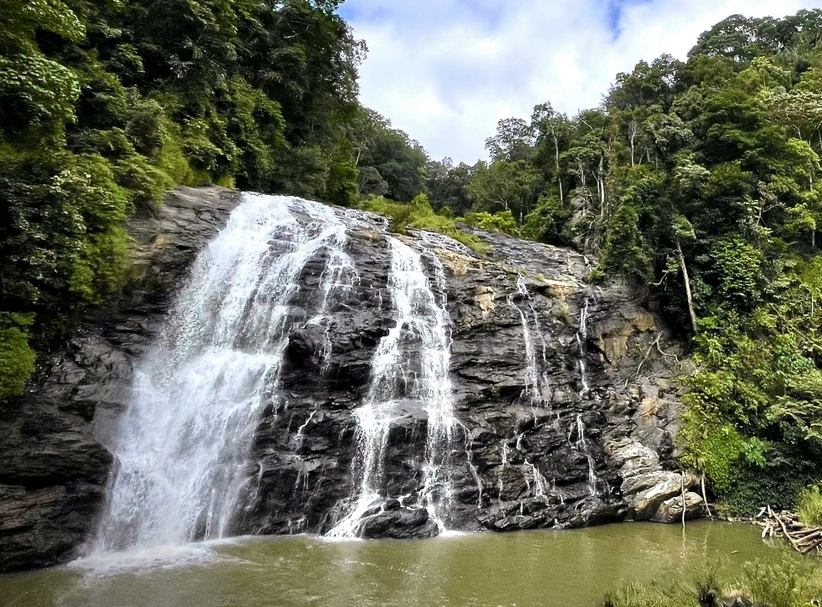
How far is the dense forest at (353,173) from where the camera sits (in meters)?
9.01

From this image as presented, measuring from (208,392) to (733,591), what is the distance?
9088 mm

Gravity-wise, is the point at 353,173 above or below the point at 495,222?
above

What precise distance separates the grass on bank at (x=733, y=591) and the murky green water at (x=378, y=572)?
0.65 meters

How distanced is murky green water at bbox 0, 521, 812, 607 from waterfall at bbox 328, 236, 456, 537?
1.20 metres

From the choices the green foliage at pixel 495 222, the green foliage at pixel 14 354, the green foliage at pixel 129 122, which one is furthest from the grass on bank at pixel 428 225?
the green foliage at pixel 14 354

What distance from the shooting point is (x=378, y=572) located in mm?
6734

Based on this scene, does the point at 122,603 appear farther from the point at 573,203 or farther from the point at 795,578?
the point at 573,203

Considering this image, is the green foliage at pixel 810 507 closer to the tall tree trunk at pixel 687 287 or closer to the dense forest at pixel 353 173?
the dense forest at pixel 353 173

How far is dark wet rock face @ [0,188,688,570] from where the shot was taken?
806 cm

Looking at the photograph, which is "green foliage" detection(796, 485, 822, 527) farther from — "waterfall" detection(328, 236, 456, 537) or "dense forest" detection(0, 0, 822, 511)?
"waterfall" detection(328, 236, 456, 537)

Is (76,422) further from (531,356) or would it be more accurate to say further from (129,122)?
(531,356)

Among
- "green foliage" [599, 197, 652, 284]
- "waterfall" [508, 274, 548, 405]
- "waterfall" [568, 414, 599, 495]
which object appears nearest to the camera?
"waterfall" [568, 414, 599, 495]

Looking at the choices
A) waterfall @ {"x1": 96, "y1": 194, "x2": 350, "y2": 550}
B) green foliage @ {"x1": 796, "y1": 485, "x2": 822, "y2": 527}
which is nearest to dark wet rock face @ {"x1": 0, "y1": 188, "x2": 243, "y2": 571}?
waterfall @ {"x1": 96, "y1": 194, "x2": 350, "y2": 550}

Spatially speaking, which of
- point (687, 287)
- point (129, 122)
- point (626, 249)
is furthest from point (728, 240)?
point (129, 122)
